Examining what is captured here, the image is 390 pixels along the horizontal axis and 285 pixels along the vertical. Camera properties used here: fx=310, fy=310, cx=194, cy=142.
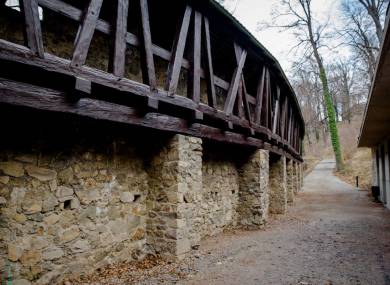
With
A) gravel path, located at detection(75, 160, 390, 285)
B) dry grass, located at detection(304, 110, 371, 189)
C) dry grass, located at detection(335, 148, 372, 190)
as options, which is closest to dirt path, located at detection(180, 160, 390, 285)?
gravel path, located at detection(75, 160, 390, 285)

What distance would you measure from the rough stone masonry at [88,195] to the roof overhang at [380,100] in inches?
131

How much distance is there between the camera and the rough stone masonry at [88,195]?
12.8ft

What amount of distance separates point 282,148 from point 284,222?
3.38 m

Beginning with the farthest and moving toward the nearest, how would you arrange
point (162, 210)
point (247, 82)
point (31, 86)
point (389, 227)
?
point (247, 82) < point (389, 227) < point (162, 210) < point (31, 86)

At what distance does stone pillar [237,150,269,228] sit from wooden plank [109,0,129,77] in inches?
221

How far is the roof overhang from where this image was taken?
4.27m

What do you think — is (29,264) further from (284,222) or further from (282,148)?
(282,148)

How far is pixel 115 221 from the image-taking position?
17.1 feet

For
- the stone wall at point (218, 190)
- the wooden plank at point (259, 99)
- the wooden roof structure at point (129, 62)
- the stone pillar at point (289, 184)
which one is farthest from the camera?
the stone pillar at point (289, 184)

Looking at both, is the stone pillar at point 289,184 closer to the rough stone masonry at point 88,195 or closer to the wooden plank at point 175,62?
the rough stone masonry at point 88,195

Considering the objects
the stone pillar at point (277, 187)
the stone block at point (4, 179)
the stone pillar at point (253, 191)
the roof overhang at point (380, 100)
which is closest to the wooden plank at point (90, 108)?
the stone block at point (4, 179)

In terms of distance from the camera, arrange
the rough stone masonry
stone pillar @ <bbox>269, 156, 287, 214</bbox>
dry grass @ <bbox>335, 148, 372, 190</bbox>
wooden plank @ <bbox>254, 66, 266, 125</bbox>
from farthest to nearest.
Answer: dry grass @ <bbox>335, 148, 372, 190</bbox>
stone pillar @ <bbox>269, 156, 287, 214</bbox>
wooden plank @ <bbox>254, 66, 266, 125</bbox>
the rough stone masonry

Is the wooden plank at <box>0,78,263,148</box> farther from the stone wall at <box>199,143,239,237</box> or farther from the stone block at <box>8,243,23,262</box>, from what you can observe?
the stone block at <box>8,243,23,262</box>

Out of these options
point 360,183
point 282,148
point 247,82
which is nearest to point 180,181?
point 247,82
